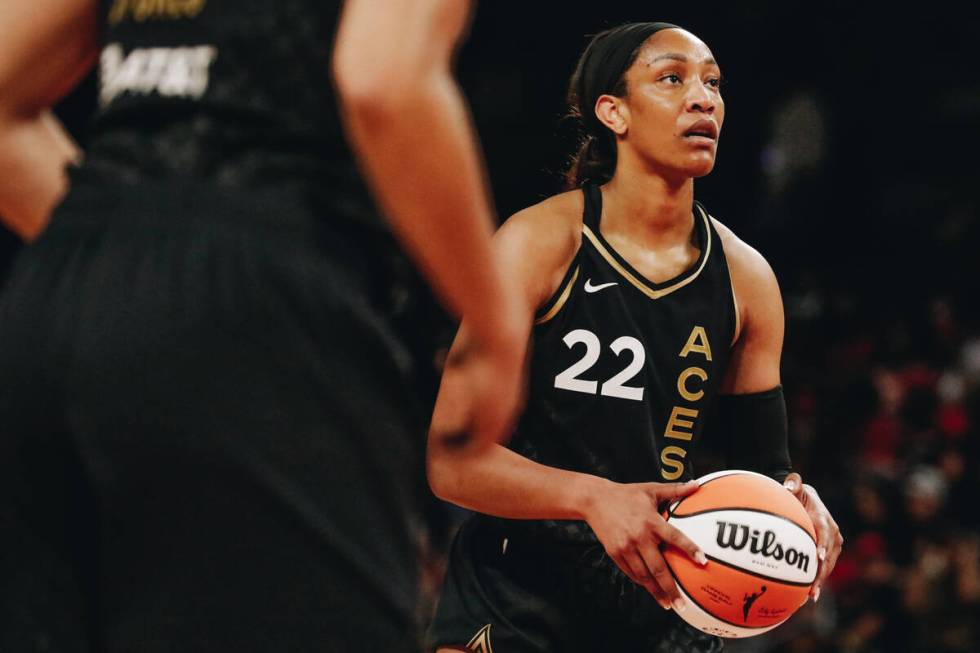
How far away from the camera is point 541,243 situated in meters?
3.19

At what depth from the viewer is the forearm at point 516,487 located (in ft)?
9.32

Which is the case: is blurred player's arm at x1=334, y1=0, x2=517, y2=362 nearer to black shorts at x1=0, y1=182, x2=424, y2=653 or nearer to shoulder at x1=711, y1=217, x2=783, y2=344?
black shorts at x1=0, y1=182, x2=424, y2=653

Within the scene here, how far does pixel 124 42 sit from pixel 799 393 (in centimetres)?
973

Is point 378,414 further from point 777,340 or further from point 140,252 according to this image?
point 777,340

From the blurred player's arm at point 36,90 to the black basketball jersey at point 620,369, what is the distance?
1572mm

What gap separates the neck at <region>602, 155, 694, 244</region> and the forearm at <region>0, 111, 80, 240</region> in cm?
180

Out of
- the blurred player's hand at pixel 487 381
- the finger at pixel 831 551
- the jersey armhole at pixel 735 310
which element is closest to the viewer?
the blurred player's hand at pixel 487 381

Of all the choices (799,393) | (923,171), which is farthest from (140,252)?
(923,171)

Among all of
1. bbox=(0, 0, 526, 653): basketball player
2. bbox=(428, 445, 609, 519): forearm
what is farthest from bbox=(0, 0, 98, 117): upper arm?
bbox=(428, 445, 609, 519): forearm

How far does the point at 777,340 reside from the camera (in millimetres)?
3396

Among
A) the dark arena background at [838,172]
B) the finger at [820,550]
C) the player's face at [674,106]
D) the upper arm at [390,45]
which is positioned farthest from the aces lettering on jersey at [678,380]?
the dark arena background at [838,172]

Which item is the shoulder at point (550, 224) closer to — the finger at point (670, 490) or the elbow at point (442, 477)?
the elbow at point (442, 477)

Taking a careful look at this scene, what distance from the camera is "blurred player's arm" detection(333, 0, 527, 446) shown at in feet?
4.41

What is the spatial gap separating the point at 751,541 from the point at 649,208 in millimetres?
1001
